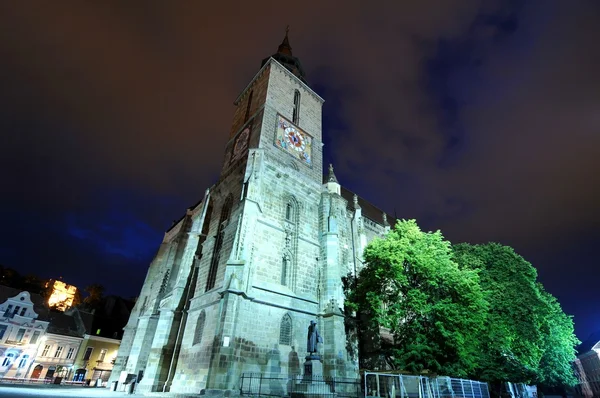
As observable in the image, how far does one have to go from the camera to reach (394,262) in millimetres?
17312

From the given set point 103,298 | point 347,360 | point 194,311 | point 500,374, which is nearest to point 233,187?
point 194,311

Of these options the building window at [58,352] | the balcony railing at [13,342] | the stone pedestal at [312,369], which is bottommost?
the stone pedestal at [312,369]

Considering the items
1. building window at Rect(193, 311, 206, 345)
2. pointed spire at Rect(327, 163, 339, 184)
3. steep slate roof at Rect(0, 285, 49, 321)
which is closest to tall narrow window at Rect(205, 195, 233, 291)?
building window at Rect(193, 311, 206, 345)

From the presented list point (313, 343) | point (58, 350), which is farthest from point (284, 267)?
point (58, 350)

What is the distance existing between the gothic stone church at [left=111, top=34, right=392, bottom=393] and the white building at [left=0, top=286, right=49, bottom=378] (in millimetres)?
12957

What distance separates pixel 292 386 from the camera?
50.3ft

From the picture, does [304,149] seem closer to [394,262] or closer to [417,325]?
[394,262]

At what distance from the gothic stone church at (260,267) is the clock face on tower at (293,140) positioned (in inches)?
4.3

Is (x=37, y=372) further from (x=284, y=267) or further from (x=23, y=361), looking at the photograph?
(x=284, y=267)

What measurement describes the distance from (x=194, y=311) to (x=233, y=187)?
8432mm

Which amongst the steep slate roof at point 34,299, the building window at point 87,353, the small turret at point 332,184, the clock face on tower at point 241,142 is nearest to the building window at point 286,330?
the small turret at point 332,184

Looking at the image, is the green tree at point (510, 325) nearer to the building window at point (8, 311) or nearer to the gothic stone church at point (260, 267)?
the gothic stone church at point (260, 267)

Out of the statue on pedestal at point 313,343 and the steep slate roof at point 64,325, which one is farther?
the steep slate roof at point 64,325

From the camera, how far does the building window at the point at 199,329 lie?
16028 millimetres
